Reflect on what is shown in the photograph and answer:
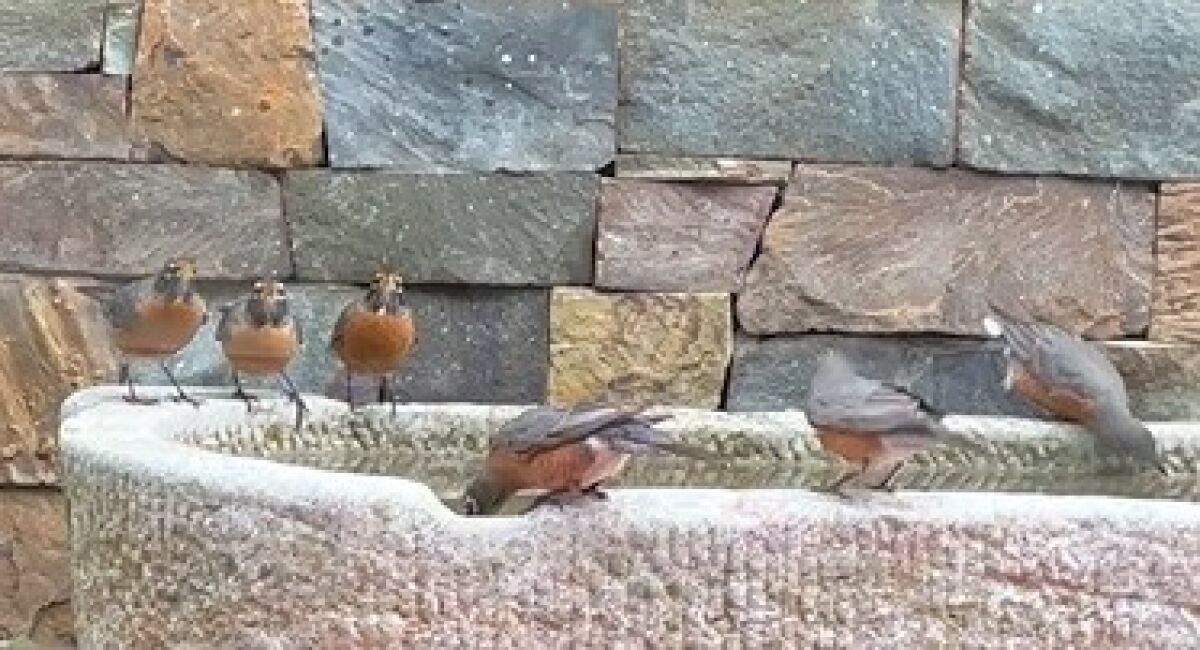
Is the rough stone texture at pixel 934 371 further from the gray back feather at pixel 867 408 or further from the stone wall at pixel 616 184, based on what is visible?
the gray back feather at pixel 867 408

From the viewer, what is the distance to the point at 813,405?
302 cm

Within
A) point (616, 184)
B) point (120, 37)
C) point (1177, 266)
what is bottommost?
point (1177, 266)

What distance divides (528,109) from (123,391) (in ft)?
3.89

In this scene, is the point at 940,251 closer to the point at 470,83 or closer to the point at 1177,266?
the point at 1177,266

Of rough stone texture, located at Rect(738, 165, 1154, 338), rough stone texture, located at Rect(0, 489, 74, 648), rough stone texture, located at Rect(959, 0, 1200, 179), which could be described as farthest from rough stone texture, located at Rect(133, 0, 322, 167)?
rough stone texture, located at Rect(959, 0, 1200, 179)

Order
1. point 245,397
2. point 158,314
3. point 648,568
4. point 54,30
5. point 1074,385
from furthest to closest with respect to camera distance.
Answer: point 54,30 < point 158,314 < point 1074,385 < point 245,397 < point 648,568

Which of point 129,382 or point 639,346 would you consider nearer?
point 129,382

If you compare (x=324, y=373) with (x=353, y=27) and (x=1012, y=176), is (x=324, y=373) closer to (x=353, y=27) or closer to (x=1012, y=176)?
(x=353, y=27)

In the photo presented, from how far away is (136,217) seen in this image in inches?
183

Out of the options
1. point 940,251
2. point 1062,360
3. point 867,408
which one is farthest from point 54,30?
point 867,408

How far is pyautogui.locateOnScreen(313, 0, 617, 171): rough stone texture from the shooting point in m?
4.63

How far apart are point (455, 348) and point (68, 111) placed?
0.96 meters

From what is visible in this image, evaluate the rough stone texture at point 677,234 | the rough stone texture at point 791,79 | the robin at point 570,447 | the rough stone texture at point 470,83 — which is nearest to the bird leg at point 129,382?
the rough stone texture at point 470,83

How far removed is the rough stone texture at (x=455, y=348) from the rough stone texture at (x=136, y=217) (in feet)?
0.35
